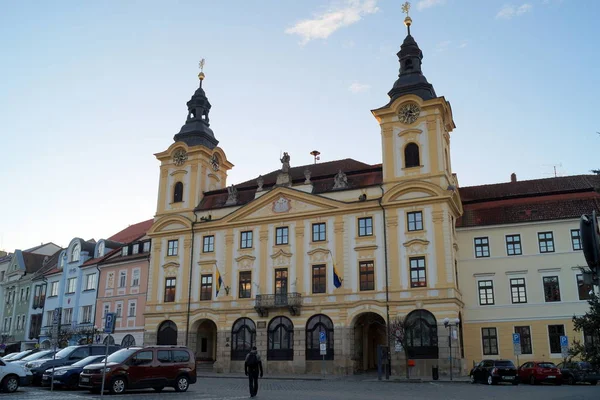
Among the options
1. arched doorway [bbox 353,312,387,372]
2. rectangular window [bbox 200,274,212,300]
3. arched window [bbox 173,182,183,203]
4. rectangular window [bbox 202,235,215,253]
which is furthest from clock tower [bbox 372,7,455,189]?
arched window [bbox 173,182,183,203]

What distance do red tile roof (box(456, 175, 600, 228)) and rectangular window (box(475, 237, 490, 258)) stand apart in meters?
1.14

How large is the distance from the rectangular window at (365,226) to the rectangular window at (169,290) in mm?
16412

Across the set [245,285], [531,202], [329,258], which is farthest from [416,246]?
[245,285]

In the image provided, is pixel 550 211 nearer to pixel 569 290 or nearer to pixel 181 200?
pixel 569 290

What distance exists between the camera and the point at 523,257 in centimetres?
4056

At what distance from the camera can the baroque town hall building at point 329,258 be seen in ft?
130

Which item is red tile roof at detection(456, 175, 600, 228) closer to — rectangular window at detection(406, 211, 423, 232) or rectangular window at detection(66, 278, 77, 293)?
rectangular window at detection(406, 211, 423, 232)

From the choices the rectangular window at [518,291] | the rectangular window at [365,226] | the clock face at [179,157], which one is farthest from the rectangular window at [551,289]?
the clock face at [179,157]

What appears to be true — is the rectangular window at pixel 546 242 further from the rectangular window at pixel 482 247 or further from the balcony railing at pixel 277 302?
the balcony railing at pixel 277 302

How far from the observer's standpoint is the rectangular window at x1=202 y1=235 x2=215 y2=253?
157ft

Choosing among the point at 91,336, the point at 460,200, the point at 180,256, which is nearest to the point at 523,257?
the point at 460,200

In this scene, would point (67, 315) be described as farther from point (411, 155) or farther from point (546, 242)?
point (546, 242)

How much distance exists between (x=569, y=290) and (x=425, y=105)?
1588 centimetres

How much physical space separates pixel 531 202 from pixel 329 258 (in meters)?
14.9
